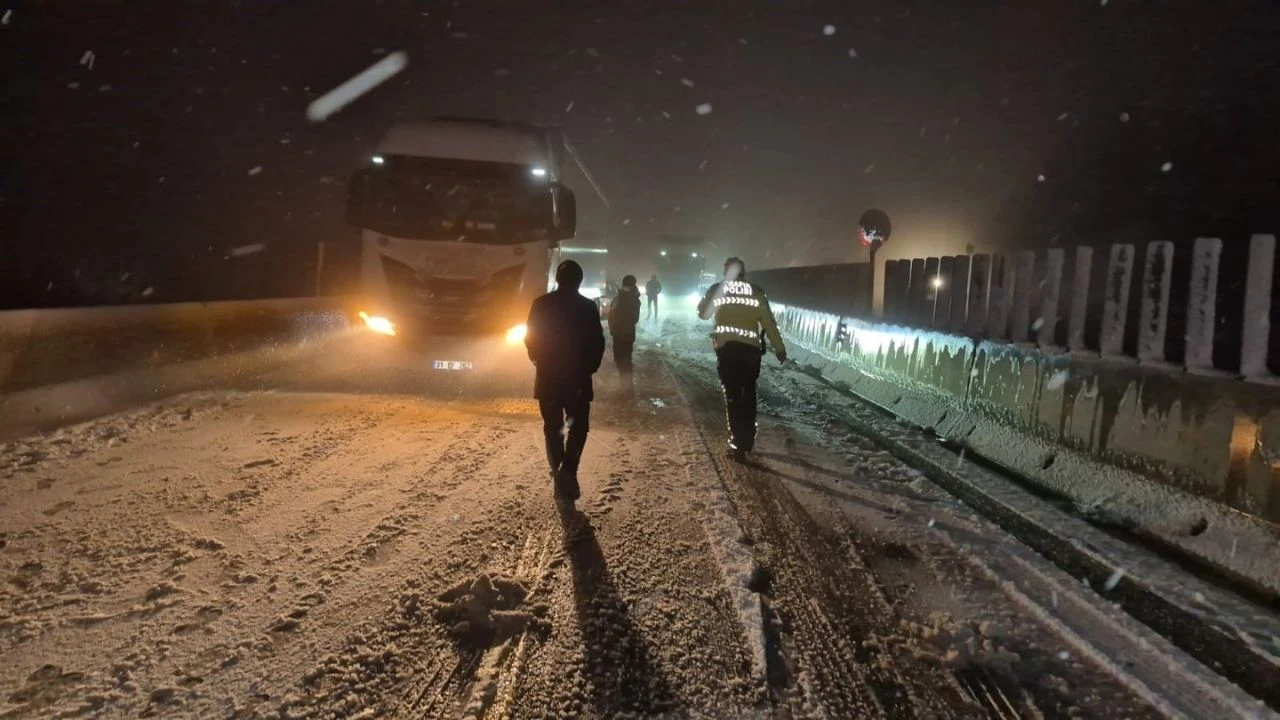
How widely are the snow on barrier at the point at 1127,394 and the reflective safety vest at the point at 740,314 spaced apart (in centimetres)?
247

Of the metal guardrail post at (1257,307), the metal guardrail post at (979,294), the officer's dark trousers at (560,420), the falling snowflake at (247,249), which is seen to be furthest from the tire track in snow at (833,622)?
the falling snowflake at (247,249)

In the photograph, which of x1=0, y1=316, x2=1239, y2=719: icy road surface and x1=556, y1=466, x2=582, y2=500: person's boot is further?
x1=556, y1=466, x2=582, y2=500: person's boot

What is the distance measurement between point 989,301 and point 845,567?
5.67m

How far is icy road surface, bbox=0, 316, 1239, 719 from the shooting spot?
3174 millimetres

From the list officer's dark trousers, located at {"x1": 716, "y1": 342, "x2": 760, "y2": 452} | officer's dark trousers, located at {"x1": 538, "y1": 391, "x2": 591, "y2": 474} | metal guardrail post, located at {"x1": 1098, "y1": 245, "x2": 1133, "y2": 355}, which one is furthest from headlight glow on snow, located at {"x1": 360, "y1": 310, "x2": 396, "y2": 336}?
metal guardrail post, located at {"x1": 1098, "y1": 245, "x2": 1133, "y2": 355}

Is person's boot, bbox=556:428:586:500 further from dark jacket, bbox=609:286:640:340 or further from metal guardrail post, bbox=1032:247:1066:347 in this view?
dark jacket, bbox=609:286:640:340

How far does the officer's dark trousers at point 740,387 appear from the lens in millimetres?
7641

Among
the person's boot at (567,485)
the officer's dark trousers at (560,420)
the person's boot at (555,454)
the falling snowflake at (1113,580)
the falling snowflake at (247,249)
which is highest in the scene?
the falling snowflake at (247,249)

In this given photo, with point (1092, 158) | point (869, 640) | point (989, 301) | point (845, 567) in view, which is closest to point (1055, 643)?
point (869, 640)

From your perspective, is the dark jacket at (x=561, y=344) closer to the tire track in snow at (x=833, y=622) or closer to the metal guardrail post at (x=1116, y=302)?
the tire track in snow at (x=833, y=622)

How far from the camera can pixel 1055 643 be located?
3.71 metres

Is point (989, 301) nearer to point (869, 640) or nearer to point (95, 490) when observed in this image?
point (869, 640)

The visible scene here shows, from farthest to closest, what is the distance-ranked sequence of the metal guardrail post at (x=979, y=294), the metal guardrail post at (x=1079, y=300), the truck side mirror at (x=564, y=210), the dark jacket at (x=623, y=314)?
1. the dark jacket at (x=623, y=314)
2. the truck side mirror at (x=564, y=210)
3. the metal guardrail post at (x=979, y=294)
4. the metal guardrail post at (x=1079, y=300)

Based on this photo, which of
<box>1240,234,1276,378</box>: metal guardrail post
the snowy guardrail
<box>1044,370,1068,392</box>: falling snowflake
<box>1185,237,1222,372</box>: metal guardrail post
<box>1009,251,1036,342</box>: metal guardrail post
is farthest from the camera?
<box>1009,251,1036,342</box>: metal guardrail post
